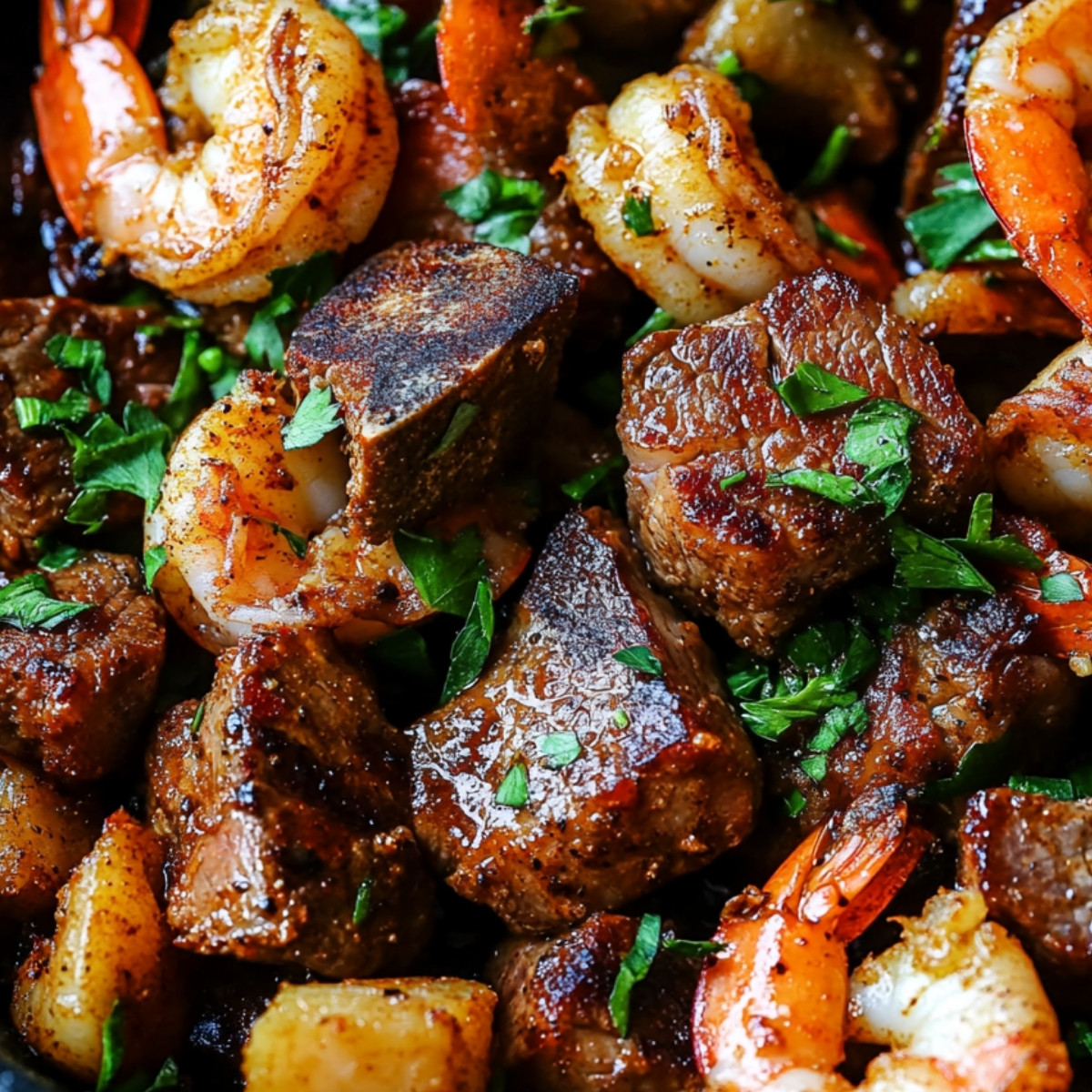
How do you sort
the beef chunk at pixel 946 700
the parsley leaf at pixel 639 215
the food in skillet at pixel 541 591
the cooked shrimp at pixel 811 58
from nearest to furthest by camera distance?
1. the food in skillet at pixel 541 591
2. the beef chunk at pixel 946 700
3. the parsley leaf at pixel 639 215
4. the cooked shrimp at pixel 811 58

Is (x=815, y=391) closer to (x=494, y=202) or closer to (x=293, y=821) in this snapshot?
(x=494, y=202)

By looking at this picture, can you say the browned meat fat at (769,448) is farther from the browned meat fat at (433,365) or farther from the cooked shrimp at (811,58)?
the cooked shrimp at (811,58)

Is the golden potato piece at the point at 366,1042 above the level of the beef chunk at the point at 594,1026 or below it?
above

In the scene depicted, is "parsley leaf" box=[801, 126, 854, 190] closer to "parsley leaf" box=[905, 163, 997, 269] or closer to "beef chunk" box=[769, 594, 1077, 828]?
"parsley leaf" box=[905, 163, 997, 269]

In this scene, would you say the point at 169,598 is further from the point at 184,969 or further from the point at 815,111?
the point at 815,111

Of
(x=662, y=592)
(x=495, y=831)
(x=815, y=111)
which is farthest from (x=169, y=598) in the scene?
(x=815, y=111)

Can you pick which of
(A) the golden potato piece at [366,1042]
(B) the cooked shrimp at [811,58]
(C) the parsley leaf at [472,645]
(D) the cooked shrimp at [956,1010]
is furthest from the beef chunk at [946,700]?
(B) the cooked shrimp at [811,58]

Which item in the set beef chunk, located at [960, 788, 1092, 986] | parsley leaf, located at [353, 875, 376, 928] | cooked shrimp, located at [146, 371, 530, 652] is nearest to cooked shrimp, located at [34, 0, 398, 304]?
cooked shrimp, located at [146, 371, 530, 652]
